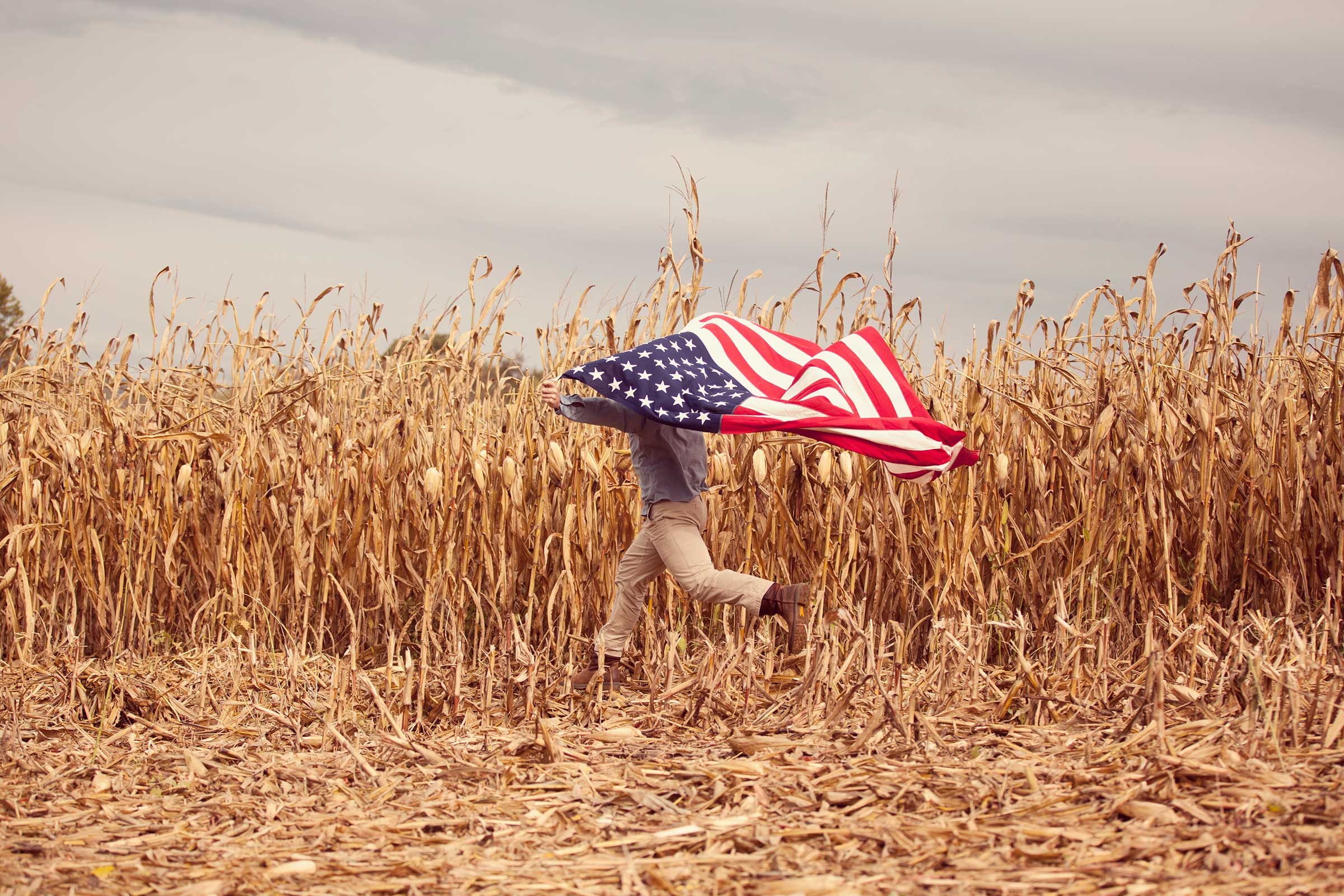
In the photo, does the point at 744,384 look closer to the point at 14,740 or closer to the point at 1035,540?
the point at 1035,540

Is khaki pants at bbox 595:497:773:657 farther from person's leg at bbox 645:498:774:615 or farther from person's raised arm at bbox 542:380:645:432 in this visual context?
person's raised arm at bbox 542:380:645:432

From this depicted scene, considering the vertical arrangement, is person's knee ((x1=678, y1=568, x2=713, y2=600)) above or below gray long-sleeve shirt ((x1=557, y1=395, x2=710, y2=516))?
below

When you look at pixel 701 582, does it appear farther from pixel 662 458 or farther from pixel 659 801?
pixel 659 801

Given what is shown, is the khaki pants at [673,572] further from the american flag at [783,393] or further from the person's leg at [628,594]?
the american flag at [783,393]

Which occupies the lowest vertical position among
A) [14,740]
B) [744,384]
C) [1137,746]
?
[14,740]

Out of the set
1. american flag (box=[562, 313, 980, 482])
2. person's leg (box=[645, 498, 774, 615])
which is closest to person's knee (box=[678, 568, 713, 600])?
person's leg (box=[645, 498, 774, 615])

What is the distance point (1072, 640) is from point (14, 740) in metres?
4.14

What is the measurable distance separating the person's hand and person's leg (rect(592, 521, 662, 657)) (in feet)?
2.32

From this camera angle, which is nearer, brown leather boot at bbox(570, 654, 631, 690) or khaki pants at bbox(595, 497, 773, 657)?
khaki pants at bbox(595, 497, 773, 657)

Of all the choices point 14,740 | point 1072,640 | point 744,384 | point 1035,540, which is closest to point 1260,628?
point 1072,640

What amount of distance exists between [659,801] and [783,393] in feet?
7.13

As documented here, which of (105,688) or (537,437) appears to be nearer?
(105,688)

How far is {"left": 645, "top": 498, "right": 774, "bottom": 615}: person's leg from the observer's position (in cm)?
456

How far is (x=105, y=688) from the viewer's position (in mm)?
4625
